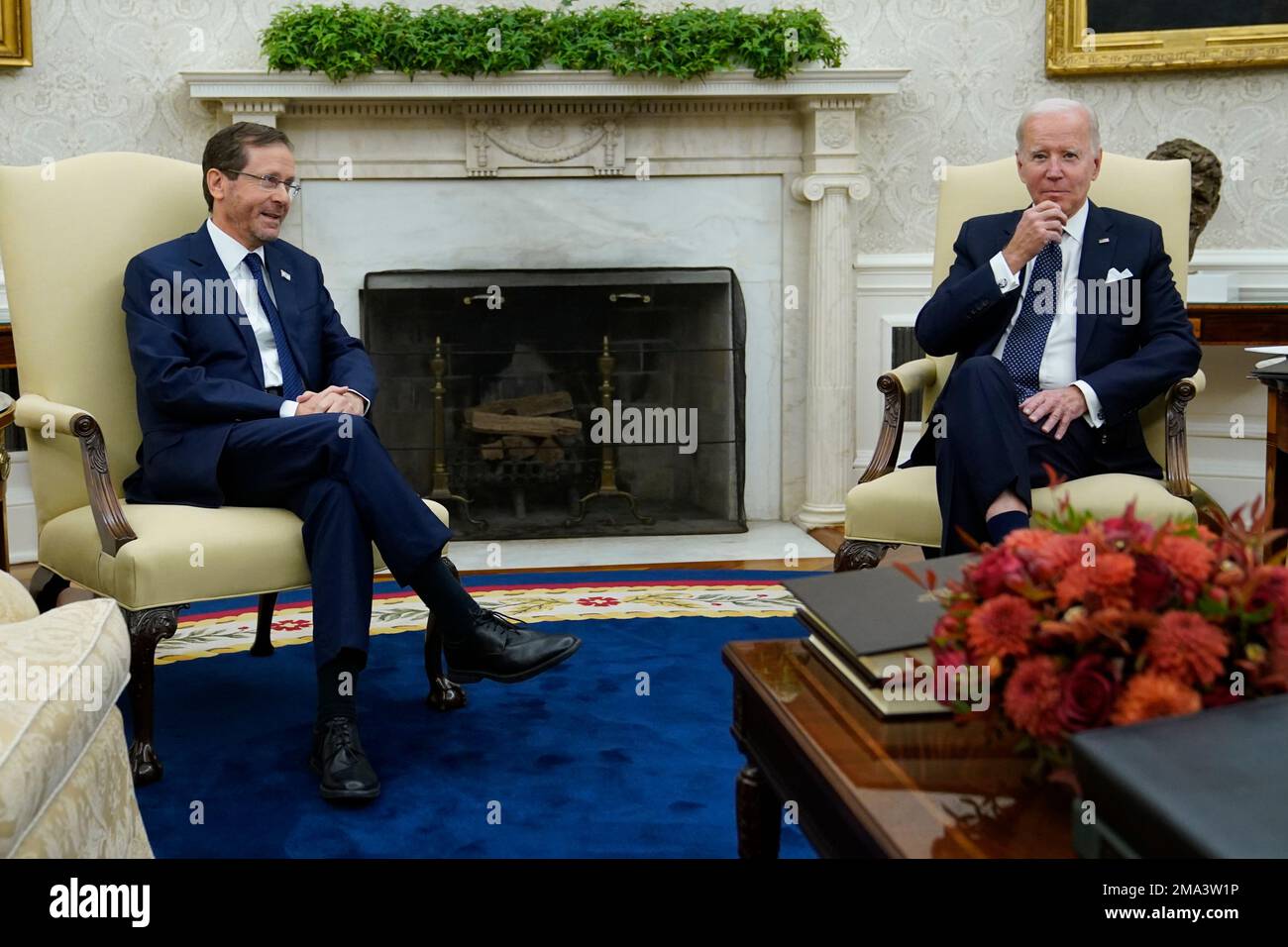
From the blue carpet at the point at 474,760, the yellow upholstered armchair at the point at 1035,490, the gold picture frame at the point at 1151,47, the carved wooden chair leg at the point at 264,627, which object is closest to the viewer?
the blue carpet at the point at 474,760

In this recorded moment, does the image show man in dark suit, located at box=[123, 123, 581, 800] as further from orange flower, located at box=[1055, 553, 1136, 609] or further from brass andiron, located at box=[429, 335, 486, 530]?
brass andiron, located at box=[429, 335, 486, 530]

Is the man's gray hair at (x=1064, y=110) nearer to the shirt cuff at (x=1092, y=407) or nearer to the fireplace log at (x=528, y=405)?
the shirt cuff at (x=1092, y=407)

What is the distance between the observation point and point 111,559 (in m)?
2.44

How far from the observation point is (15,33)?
461 centimetres

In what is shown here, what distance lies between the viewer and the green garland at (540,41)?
4.59 meters

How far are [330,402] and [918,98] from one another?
3.16m

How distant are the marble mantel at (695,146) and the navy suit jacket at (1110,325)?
185 centimetres

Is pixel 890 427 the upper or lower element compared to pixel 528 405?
upper

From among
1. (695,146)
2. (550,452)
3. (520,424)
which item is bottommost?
(550,452)

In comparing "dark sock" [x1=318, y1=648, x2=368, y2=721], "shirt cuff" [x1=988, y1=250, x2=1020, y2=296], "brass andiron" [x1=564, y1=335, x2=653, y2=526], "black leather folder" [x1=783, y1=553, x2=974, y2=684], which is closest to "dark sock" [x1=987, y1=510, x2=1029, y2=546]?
"shirt cuff" [x1=988, y1=250, x2=1020, y2=296]

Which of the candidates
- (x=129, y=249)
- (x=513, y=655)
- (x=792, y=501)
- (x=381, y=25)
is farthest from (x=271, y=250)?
(x=792, y=501)

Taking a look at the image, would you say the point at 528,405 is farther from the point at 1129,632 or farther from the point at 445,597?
the point at 1129,632

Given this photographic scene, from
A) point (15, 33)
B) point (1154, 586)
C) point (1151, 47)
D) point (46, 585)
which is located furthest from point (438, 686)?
point (1151, 47)

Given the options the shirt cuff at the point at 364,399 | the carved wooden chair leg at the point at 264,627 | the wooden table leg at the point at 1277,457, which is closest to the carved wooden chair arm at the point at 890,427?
the wooden table leg at the point at 1277,457
